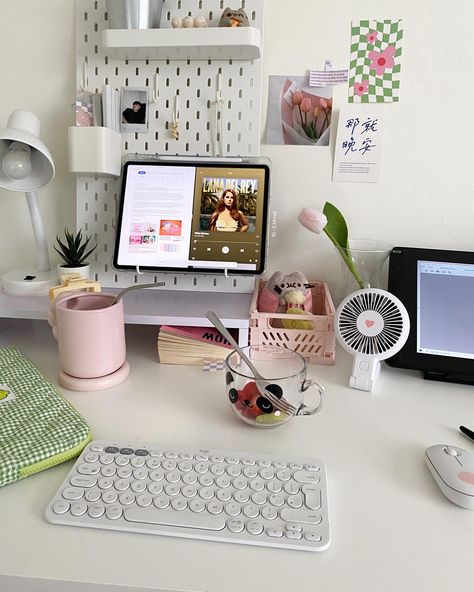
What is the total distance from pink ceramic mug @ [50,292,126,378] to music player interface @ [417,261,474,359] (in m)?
0.58

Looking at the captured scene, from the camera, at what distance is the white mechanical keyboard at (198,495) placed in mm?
514

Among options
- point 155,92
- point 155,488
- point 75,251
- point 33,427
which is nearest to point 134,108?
point 155,92

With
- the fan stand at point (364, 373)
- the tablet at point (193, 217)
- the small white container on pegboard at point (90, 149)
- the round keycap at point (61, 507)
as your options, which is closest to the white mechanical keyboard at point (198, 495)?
the round keycap at point (61, 507)

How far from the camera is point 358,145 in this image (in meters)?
A: 1.06

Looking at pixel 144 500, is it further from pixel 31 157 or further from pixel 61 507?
pixel 31 157

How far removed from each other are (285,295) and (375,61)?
0.55 m

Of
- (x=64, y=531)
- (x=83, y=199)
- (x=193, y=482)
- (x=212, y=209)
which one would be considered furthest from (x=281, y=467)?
(x=83, y=199)

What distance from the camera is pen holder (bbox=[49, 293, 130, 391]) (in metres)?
0.80

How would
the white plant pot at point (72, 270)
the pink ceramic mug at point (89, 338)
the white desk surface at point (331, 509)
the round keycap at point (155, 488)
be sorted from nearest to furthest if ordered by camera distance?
the white desk surface at point (331, 509)
the round keycap at point (155, 488)
the pink ceramic mug at point (89, 338)
the white plant pot at point (72, 270)

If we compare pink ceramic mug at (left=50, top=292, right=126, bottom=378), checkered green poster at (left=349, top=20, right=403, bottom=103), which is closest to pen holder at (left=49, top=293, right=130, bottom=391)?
pink ceramic mug at (left=50, top=292, right=126, bottom=378)

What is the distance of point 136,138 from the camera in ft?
3.60

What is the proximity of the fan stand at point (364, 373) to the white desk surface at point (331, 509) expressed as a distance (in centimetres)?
1

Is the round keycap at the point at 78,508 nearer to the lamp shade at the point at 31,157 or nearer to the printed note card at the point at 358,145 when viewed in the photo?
the lamp shade at the point at 31,157

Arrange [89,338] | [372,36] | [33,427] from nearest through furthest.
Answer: [33,427], [89,338], [372,36]
